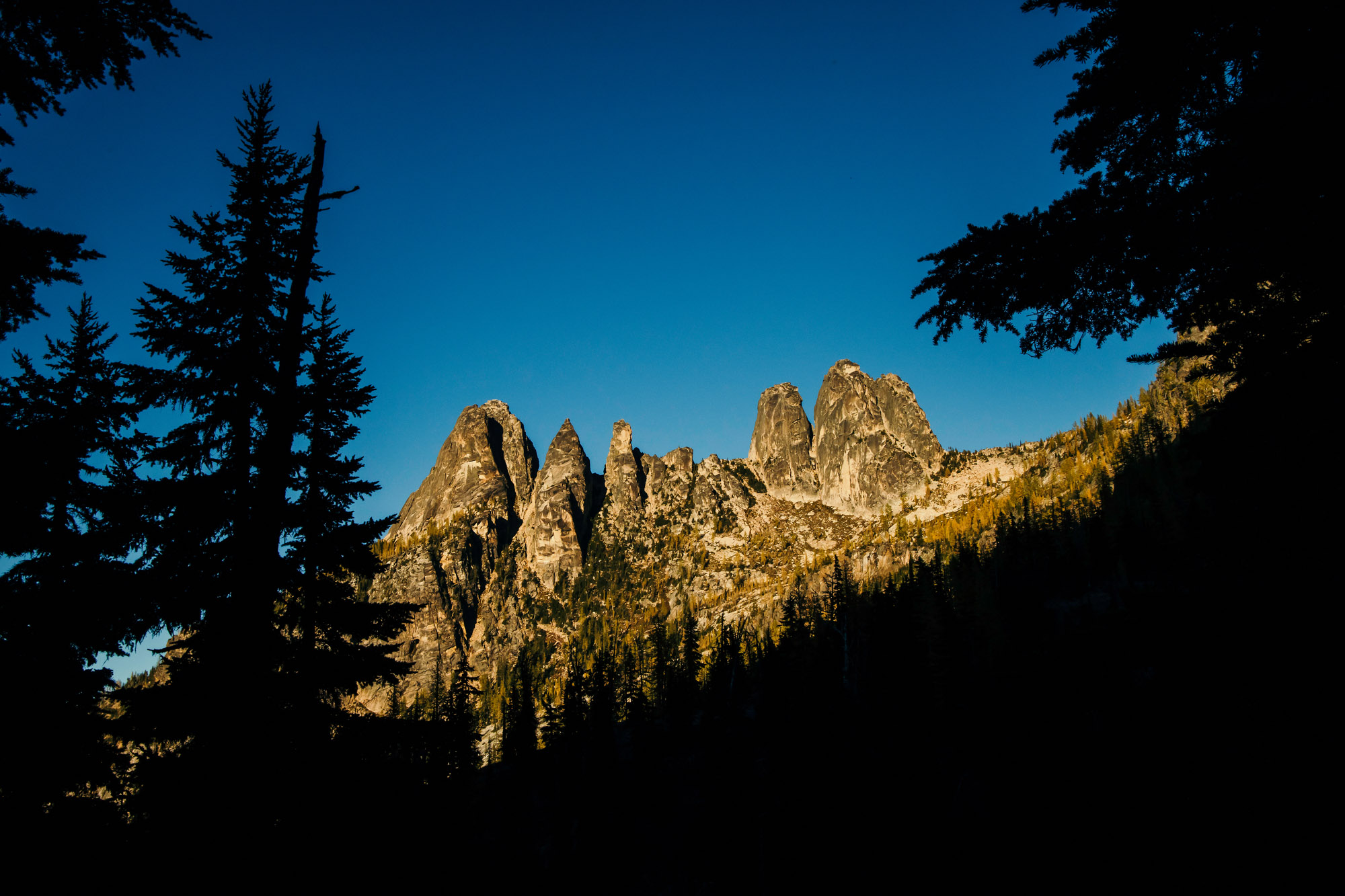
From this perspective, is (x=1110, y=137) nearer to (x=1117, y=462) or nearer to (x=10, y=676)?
(x=10, y=676)

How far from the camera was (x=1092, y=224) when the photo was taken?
23.5 ft

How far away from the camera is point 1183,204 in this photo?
6641mm

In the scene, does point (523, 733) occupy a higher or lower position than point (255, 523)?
lower

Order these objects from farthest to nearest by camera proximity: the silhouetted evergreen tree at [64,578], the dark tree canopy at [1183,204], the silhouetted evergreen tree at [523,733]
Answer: the silhouetted evergreen tree at [523,733] → the silhouetted evergreen tree at [64,578] → the dark tree canopy at [1183,204]

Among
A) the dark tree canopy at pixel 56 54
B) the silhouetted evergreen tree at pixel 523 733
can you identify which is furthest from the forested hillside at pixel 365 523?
the silhouetted evergreen tree at pixel 523 733

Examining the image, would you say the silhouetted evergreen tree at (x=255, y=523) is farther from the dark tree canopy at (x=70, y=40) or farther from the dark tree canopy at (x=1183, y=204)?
the dark tree canopy at (x=1183, y=204)

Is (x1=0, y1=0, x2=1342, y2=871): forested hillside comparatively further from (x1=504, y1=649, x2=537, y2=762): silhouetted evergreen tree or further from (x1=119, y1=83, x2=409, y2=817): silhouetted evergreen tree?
(x1=504, y1=649, x2=537, y2=762): silhouetted evergreen tree

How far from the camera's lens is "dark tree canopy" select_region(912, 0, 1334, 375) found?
5.81 metres

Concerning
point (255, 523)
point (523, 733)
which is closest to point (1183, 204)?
point (255, 523)

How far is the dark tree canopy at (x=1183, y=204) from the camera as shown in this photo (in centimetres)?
581

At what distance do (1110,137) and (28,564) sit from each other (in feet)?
76.7

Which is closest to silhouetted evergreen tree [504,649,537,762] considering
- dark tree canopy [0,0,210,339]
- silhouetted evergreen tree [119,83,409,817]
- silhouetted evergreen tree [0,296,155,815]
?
silhouetted evergreen tree [0,296,155,815]

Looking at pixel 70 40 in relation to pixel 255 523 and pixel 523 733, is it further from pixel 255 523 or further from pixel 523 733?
pixel 523 733

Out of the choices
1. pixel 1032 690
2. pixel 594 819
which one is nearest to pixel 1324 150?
pixel 1032 690
